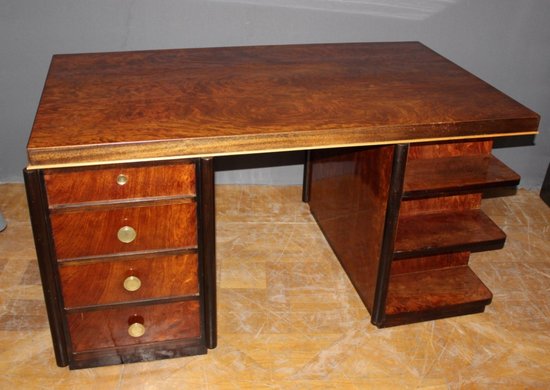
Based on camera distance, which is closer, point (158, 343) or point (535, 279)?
point (158, 343)

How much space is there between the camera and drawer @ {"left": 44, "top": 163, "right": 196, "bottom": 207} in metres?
1.47

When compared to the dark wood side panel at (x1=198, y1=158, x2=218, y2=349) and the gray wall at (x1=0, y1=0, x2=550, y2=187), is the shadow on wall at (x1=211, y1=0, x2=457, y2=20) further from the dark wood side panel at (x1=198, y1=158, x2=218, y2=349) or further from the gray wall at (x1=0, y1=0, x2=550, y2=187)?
the dark wood side panel at (x1=198, y1=158, x2=218, y2=349)

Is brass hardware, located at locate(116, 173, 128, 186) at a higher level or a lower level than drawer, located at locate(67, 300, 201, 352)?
higher

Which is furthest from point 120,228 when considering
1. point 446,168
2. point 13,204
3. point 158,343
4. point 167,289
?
point 13,204

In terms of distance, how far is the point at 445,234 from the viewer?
1.90 meters

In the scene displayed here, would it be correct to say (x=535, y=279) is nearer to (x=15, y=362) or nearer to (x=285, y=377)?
(x=285, y=377)

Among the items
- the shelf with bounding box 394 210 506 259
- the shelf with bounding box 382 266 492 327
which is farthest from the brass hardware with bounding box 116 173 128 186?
the shelf with bounding box 382 266 492 327

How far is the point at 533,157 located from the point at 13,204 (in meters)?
2.22

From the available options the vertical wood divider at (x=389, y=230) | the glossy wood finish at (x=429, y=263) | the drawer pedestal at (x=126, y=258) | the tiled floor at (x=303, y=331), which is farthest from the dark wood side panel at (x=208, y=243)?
the glossy wood finish at (x=429, y=263)

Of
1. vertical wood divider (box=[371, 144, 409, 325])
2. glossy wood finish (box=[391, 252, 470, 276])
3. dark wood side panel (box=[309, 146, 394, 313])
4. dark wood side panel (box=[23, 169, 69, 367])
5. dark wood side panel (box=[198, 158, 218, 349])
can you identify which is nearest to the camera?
dark wood side panel (box=[23, 169, 69, 367])

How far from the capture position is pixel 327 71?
1.95 meters

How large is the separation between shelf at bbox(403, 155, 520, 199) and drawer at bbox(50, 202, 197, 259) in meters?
→ 0.62

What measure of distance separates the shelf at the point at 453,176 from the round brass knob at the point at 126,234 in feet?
2.42

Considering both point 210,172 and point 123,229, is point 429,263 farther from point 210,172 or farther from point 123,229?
point 123,229
